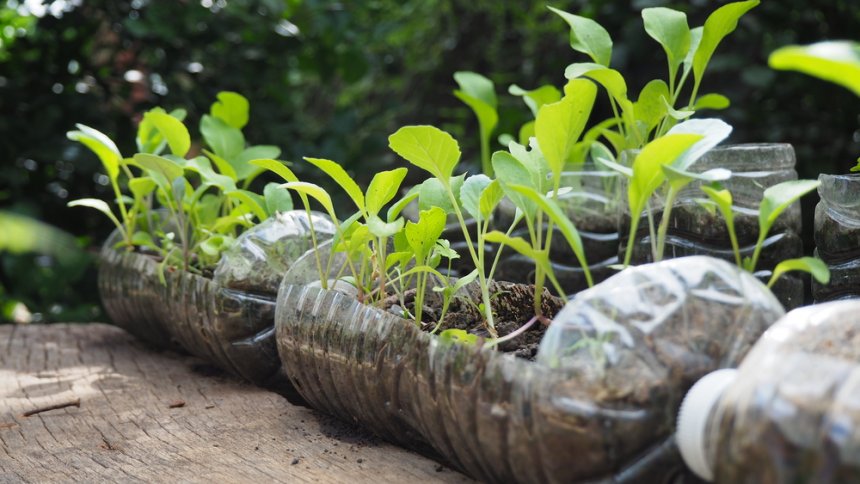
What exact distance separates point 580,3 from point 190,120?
1.02 m

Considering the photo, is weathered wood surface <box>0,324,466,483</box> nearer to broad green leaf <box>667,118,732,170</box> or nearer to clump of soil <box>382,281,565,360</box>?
clump of soil <box>382,281,565,360</box>

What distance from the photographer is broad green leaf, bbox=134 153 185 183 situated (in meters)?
1.12

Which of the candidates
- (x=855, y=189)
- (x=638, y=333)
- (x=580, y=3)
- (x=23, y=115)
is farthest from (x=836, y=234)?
(x=23, y=115)

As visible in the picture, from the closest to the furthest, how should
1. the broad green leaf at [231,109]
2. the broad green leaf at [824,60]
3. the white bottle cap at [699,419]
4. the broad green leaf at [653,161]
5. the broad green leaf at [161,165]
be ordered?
the broad green leaf at [824,60], the white bottle cap at [699,419], the broad green leaf at [653,161], the broad green leaf at [161,165], the broad green leaf at [231,109]

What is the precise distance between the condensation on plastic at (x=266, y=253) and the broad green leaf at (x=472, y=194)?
308mm

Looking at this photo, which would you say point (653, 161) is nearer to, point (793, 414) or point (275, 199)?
point (793, 414)

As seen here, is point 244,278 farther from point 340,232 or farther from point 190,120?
point 190,120

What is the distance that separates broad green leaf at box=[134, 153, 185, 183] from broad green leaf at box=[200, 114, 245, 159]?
4.4 inches

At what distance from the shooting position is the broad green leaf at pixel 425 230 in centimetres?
83

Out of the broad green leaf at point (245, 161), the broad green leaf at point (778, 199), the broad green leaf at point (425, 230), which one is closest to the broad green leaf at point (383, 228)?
the broad green leaf at point (425, 230)

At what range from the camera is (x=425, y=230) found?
2.78 feet

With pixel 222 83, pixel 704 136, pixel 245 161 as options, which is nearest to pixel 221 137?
pixel 245 161

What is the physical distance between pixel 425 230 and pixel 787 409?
1.37ft

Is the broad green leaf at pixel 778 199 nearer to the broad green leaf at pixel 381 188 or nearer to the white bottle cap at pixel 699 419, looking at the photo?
the white bottle cap at pixel 699 419
